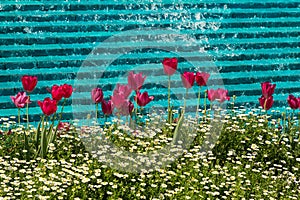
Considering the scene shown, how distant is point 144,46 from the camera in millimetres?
8469

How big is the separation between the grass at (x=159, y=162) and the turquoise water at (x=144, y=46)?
3.37 ft

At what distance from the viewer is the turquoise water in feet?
26.0

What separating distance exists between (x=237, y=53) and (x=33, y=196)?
13.0 ft

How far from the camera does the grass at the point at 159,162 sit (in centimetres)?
565

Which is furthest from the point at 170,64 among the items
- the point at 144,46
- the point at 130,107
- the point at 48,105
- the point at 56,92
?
the point at 144,46

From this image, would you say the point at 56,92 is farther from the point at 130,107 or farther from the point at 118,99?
the point at 130,107

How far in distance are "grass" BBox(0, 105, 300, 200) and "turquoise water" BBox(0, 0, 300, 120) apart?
1.03 meters

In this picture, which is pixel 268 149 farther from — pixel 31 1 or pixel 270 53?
pixel 31 1

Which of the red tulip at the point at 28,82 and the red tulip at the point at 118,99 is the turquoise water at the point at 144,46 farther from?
the red tulip at the point at 28,82

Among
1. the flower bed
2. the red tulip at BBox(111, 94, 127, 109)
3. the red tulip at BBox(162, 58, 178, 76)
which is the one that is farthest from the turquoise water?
the red tulip at BBox(162, 58, 178, 76)

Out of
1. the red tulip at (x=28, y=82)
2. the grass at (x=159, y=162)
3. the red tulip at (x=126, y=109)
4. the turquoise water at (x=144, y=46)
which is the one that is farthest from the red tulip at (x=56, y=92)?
the turquoise water at (x=144, y=46)

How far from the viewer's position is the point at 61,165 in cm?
589

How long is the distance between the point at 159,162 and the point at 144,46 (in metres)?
2.67

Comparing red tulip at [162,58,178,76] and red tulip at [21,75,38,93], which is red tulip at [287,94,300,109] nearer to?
red tulip at [162,58,178,76]
